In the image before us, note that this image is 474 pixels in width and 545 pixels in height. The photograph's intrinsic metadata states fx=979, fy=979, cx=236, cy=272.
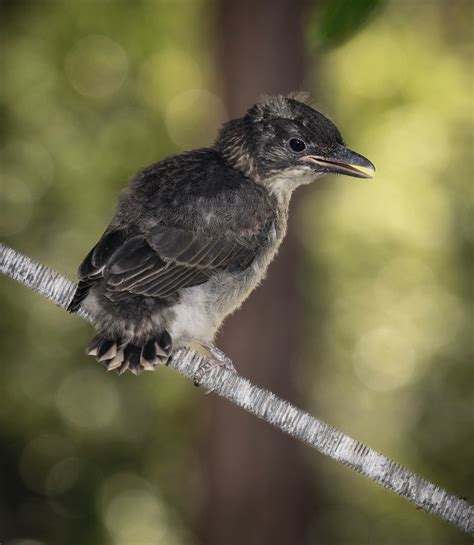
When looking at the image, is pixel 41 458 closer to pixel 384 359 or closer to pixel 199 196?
pixel 384 359

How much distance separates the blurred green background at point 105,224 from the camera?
1039 cm

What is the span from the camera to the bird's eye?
15.8 feet

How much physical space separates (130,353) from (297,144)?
162cm

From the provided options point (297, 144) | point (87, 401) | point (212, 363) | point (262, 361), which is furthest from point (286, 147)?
point (87, 401)

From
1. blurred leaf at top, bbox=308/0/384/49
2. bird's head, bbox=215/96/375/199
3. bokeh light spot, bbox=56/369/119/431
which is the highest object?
blurred leaf at top, bbox=308/0/384/49

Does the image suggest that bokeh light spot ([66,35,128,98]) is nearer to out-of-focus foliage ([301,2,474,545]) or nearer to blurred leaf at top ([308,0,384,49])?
out-of-focus foliage ([301,2,474,545])

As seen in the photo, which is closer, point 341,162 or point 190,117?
point 341,162

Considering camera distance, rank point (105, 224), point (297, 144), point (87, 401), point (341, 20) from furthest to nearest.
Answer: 1. point (87, 401)
2. point (105, 224)
3. point (297, 144)
4. point (341, 20)

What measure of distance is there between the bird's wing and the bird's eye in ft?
1.67

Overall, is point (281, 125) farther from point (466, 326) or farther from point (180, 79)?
point (466, 326)

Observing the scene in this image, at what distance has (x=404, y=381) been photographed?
11266mm

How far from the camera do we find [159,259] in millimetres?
4180

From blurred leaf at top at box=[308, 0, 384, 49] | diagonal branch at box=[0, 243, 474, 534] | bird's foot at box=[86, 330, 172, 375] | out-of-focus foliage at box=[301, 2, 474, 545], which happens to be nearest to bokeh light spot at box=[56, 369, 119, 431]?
out-of-focus foliage at box=[301, 2, 474, 545]

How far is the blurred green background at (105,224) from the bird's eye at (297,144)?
477cm
